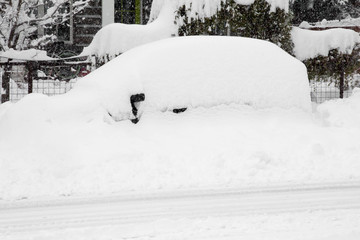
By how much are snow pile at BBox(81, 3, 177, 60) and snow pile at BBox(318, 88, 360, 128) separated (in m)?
3.48

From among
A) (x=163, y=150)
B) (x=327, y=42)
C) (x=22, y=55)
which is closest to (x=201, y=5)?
(x=327, y=42)

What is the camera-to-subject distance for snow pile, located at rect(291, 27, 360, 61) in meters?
10.5

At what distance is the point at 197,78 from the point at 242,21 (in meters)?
3.69

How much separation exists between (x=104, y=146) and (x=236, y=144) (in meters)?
1.85

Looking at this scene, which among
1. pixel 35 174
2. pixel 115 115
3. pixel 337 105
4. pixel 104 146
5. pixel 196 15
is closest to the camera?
pixel 35 174

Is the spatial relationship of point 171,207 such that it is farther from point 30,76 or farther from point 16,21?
point 16,21

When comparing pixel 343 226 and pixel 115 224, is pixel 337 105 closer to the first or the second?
pixel 343 226

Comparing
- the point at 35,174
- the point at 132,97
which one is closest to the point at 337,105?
the point at 132,97

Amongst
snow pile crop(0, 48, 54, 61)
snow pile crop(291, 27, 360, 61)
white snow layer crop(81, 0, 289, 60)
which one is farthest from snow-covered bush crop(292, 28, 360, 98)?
snow pile crop(0, 48, 54, 61)

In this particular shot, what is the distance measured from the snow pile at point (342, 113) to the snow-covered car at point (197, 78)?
731 millimetres

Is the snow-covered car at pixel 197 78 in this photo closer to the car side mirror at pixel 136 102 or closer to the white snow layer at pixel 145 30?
the car side mirror at pixel 136 102

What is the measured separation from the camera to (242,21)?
10273 mm

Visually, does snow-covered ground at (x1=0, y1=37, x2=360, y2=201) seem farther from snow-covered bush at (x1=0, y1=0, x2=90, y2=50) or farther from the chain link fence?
snow-covered bush at (x1=0, y1=0, x2=90, y2=50)

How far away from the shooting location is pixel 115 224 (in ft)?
13.9
